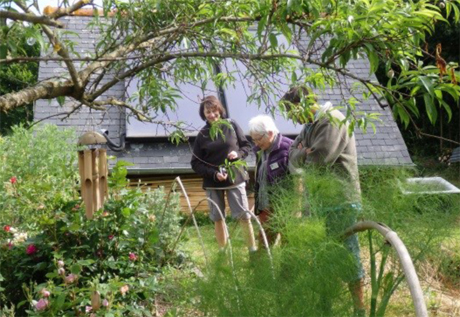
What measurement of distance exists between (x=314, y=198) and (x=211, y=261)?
51cm

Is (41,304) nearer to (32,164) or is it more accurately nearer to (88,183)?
(88,183)

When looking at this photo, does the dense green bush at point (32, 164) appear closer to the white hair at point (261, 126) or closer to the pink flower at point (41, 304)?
the white hair at point (261, 126)

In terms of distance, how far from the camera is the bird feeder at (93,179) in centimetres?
431

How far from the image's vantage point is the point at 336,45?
2.64 metres

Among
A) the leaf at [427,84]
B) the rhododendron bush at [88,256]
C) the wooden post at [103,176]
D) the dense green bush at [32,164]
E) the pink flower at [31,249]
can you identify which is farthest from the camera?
the dense green bush at [32,164]

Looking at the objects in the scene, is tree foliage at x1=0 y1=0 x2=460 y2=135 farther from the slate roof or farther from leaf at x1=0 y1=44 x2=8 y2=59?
the slate roof

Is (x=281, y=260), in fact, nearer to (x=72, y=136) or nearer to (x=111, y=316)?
(x=111, y=316)

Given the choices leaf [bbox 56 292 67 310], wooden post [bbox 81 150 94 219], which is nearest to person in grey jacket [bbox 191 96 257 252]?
wooden post [bbox 81 150 94 219]

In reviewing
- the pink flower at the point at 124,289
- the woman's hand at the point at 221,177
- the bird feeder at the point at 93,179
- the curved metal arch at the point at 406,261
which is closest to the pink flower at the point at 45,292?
the pink flower at the point at 124,289

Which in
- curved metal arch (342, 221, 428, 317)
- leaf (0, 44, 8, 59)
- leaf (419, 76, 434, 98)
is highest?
leaf (0, 44, 8, 59)

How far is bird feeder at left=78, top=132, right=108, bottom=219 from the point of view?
4309 millimetres

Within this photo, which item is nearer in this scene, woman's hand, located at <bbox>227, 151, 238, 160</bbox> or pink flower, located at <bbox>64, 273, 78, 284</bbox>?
pink flower, located at <bbox>64, 273, 78, 284</bbox>

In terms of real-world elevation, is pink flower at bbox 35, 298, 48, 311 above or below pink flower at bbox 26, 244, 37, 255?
below

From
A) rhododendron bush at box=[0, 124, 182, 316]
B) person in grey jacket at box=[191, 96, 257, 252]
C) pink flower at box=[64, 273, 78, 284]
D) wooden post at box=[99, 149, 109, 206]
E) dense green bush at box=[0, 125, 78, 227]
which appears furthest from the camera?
person in grey jacket at box=[191, 96, 257, 252]
